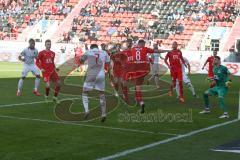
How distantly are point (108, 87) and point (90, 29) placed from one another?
26939 millimetres

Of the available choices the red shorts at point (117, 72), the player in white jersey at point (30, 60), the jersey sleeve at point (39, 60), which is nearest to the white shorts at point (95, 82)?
the jersey sleeve at point (39, 60)

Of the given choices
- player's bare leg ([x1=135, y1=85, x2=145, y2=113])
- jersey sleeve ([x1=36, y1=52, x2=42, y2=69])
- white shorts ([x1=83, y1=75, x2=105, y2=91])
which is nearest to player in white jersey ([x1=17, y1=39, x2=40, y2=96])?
jersey sleeve ([x1=36, y1=52, x2=42, y2=69])

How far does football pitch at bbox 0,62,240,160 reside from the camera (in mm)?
10220

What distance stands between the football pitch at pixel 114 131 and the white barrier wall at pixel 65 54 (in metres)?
19.2

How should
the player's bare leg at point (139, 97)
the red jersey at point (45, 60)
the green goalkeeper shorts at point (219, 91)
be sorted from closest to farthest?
the green goalkeeper shorts at point (219, 91)
the player's bare leg at point (139, 97)
the red jersey at point (45, 60)

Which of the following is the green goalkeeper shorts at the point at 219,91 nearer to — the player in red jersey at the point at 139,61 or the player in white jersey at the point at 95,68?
the player in red jersey at the point at 139,61

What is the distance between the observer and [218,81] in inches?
616

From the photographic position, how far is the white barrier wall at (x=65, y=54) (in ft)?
128

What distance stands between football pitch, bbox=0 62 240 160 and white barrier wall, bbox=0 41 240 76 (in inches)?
754

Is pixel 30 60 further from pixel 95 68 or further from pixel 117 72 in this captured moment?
pixel 95 68

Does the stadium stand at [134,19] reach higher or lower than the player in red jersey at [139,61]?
higher

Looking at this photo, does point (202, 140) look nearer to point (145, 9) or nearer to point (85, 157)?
point (85, 157)

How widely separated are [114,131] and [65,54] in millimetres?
32823

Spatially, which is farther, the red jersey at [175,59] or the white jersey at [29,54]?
the white jersey at [29,54]
